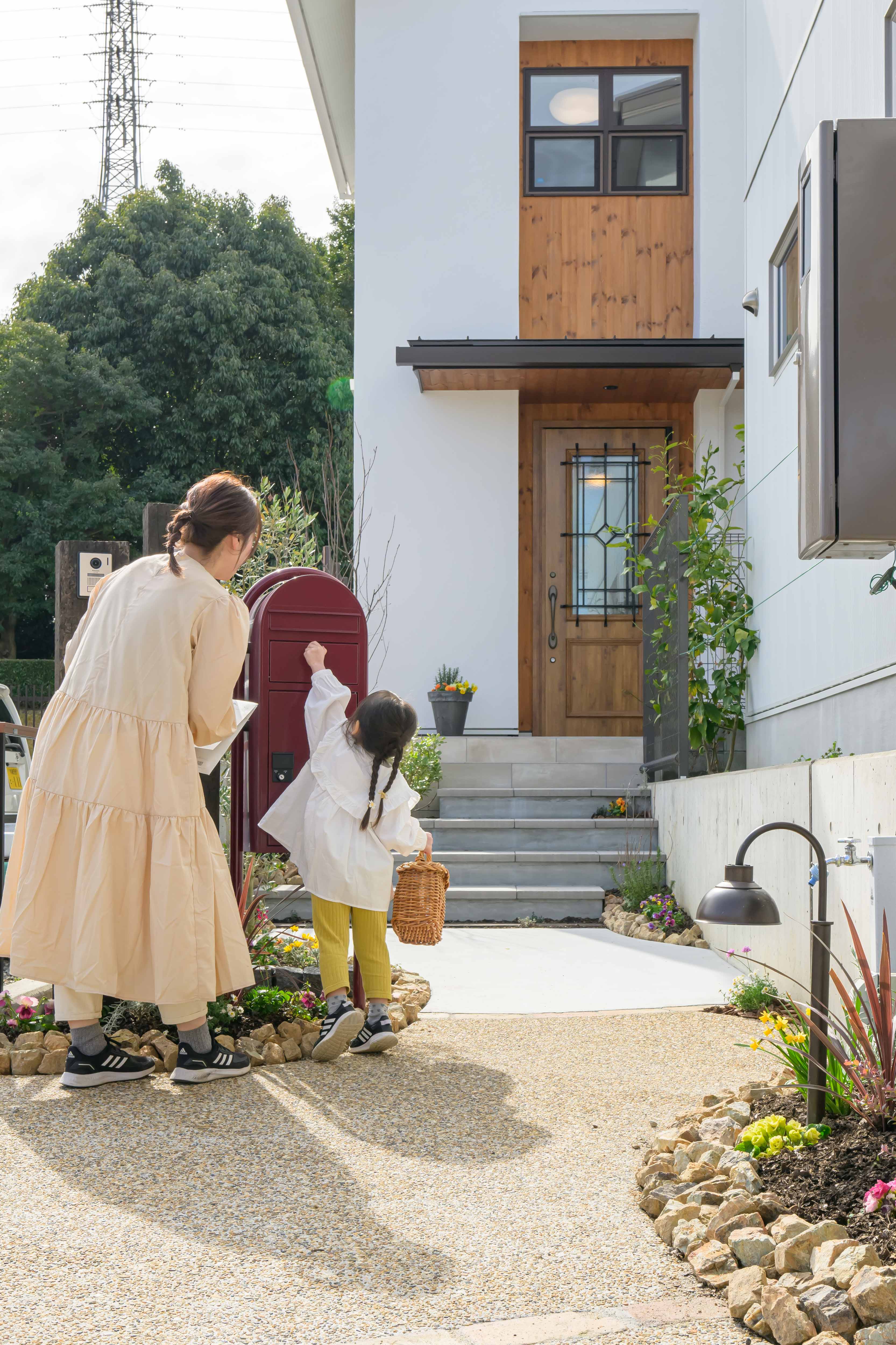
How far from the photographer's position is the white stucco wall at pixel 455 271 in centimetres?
1076

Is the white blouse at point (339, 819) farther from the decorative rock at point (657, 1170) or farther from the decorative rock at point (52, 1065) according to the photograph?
the decorative rock at point (657, 1170)

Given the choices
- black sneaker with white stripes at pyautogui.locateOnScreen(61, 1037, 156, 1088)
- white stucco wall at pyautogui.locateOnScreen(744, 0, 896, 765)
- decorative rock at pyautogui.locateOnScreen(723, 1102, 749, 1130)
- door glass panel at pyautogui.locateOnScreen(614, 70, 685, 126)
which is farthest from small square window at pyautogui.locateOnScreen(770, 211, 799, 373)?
black sneaker with white stripes at pyautogui.locateOnScreen(61, 1037, 156, 1088)

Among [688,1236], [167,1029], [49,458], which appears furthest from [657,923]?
[49,458]

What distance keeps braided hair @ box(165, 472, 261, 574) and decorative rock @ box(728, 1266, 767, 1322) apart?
257cm

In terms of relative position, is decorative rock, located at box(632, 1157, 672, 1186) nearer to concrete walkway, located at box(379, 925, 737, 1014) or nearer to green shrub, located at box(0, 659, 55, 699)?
concrete walkway, located at box(379, 925, 737, 1014)

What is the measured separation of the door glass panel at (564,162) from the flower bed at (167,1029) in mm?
8932

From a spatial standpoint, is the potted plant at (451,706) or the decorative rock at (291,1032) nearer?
the decorative rock at (291,1032)

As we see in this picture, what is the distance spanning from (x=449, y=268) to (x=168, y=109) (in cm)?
2202

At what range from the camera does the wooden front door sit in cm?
1102

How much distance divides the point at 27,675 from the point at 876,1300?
1997 cm

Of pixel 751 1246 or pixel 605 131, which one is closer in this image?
pixel 751 1246

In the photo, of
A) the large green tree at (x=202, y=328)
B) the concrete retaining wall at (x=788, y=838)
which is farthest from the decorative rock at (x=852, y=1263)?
the large green tree at (x=202, y=328)

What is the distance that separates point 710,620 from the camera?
788 centimetres

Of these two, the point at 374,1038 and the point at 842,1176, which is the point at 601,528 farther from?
the point at 842,1176
